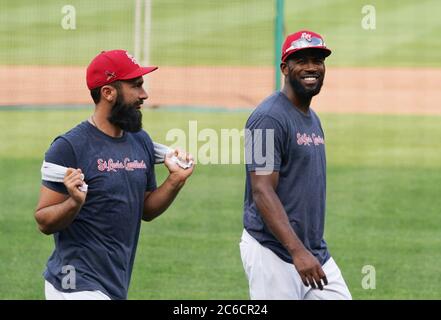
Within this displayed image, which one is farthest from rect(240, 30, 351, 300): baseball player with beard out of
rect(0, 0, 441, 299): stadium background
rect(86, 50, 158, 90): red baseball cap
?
rect(0, 0, 441, 299): stadium background

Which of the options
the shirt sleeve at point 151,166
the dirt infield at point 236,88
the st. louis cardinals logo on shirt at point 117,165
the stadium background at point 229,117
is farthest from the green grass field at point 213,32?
the st. louis cardinals logo on shirt at point 117,165

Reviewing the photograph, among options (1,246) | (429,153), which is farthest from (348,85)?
(1,246)

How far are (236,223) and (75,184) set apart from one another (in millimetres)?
7144

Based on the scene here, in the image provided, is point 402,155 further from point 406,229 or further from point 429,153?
point 406,229

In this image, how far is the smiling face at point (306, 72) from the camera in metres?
7.30

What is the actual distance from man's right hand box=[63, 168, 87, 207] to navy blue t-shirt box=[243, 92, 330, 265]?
1284mm

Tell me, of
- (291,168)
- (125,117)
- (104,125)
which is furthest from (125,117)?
(291,168)

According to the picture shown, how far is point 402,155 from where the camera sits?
17.5 m

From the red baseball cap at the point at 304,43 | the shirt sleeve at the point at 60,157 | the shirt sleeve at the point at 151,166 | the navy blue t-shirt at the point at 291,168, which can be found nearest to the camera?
the shirt sleeve at the point at 60,157

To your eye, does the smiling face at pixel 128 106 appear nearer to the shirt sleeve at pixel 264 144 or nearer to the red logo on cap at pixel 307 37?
the shirt sleeve at pixel 264 144

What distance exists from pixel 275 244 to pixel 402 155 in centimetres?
1061

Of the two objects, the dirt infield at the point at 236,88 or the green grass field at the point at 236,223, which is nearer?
the green grass field at the point at 236,223

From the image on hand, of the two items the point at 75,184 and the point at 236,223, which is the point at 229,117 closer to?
the point at 236,223

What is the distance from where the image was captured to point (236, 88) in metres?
24.7
